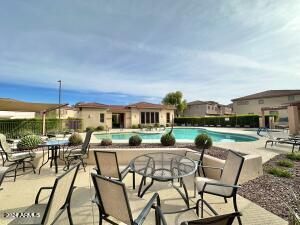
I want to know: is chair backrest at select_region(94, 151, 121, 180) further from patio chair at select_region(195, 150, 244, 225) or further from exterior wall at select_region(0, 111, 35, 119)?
exterior wall at select_region(0, 111, 35, 119)

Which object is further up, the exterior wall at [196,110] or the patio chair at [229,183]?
the exterior wall at [196,110]

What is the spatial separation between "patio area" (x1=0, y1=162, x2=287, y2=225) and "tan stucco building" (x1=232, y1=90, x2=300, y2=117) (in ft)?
126

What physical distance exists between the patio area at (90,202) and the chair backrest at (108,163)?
0.58 meters

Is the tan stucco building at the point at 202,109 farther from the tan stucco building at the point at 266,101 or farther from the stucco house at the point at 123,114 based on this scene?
the stucco house at the point at 123,114

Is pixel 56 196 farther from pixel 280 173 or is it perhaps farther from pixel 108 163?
pixel 280 173

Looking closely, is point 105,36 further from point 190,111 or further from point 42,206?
point 190,111

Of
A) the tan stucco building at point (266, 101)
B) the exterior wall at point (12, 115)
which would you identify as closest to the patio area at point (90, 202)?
the exterior wall at point (12, 115)

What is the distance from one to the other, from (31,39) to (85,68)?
9514 mm

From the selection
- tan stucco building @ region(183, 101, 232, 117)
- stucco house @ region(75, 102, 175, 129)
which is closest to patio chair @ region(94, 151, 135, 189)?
stucco house @ region(75, 102, 175, 129)

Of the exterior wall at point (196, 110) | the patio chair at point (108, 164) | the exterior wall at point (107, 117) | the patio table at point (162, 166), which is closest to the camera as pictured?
the patio table at point (162, 166)

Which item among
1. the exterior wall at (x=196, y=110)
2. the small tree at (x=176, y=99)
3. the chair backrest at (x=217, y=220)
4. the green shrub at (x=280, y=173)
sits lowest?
the green shrub at (x=280, y=173)

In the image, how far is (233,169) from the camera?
364 cm

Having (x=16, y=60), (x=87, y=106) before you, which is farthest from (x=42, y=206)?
(x=87, y=106)

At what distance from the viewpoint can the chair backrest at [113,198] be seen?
2088mm
